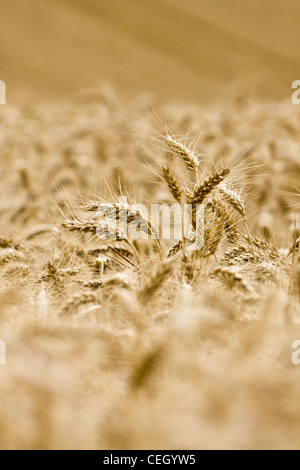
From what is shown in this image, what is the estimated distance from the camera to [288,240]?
5.51ft

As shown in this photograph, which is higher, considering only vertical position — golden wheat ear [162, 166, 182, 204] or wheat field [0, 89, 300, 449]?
golden wheat ear [162, 166, 182, 204]

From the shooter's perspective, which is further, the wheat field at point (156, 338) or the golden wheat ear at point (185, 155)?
the golden wheat ear at point (185, 155)

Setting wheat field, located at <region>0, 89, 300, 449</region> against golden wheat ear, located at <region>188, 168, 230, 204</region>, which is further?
golden wheat ear, located at <region>188, 168, 230, 204</region>

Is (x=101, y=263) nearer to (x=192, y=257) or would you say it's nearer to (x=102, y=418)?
(x=192, y=257)

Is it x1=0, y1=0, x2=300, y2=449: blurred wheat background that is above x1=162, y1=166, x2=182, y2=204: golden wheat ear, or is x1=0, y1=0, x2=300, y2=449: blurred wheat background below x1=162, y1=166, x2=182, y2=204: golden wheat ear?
below

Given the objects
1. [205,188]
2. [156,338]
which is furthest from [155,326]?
[205,188]

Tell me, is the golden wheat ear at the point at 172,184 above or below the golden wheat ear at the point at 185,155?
below

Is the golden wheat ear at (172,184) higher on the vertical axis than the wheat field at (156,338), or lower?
higher

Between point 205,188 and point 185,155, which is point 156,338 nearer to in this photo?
point 205,188

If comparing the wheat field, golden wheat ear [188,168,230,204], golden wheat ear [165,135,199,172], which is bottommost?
the wheat field

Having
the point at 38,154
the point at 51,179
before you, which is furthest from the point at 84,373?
the point at 38,154

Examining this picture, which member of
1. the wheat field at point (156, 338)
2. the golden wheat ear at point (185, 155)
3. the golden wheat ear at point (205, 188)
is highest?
the golden wheat ear at point (185, 155)

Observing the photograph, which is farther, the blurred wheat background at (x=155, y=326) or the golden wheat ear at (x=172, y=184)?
the golden wheat ear at (x=172, y=184)

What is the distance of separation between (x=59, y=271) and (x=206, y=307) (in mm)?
681
